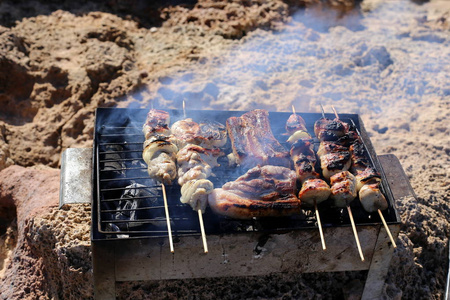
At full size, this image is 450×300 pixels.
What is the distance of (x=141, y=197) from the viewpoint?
381 centimetres

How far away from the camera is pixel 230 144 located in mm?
4738

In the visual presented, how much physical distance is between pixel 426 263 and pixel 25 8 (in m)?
7.44

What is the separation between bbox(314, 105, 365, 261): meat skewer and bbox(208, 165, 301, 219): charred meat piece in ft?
1.25

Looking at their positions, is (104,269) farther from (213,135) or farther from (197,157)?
(213,135)

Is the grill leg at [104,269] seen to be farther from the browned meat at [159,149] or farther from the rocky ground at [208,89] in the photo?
the browned meat at [159,149]

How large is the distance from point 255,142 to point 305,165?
22.2 inches

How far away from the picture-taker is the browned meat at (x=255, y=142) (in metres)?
4.30

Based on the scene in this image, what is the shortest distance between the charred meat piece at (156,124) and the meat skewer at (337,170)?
5.25 feet

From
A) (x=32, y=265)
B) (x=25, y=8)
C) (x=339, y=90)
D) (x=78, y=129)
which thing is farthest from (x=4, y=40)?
(x=339, y=90)

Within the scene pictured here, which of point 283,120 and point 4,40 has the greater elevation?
point 4,40

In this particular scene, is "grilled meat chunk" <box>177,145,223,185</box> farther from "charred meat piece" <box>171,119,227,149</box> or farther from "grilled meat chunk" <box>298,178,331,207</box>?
"grilled meat chunk" <box>298,178,331,207</box>

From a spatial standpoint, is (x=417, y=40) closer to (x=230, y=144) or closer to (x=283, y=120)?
(x=283, y=120)

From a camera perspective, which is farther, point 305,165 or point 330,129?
point 330,129

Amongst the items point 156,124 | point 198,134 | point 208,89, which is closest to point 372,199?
point 198,134
